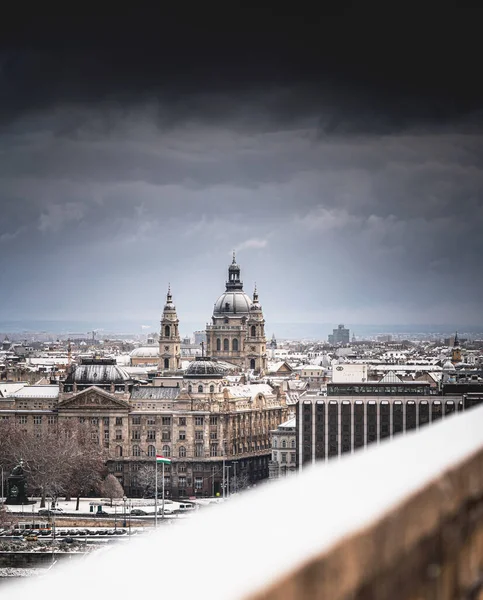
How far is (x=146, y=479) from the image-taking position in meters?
64.7

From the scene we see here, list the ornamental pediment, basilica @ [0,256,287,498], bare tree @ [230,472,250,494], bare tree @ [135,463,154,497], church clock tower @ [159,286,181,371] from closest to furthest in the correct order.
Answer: bare tree @ [135,463,154,497] → bare tree @ [230,472,250,494] → basilica @ [0,256,287,498] → the ornamental pediment → church clock tower @ [159,286,181,371]

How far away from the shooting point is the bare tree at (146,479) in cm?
6469

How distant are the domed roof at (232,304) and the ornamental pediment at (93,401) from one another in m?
40.7

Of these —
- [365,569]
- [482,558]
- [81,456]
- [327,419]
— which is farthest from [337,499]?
[81,456]

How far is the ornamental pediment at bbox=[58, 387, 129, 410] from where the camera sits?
67750 mm

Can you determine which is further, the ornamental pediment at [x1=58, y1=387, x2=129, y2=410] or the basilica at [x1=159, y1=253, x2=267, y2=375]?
the basilica at [x1=159, y1=253, x2=267, y2=375]

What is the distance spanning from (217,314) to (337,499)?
108 m

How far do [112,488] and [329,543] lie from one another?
6164cm

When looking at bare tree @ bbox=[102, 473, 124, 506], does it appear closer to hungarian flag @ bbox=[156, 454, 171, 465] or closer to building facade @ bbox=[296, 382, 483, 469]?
hungarian flag @ bbox=[156, 454, 171, 465]

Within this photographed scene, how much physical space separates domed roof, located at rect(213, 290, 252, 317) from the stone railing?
107088 millimetres

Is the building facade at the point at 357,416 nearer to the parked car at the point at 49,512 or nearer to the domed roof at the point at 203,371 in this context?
the parked car at the point at 49,512

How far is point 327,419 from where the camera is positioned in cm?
5066

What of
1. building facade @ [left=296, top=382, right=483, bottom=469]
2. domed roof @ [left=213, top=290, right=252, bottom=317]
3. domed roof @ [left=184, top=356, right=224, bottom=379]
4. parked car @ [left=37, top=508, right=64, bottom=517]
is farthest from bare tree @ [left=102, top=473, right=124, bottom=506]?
domed roof @ [left=213, top=290, right=252, bottom=317]

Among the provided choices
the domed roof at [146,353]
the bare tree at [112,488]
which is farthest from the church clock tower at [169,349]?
the domed roof at [146,353]
